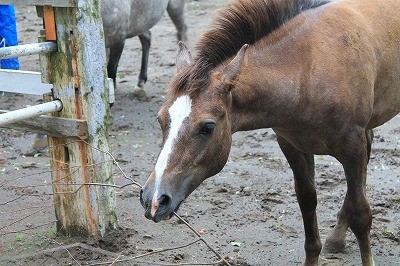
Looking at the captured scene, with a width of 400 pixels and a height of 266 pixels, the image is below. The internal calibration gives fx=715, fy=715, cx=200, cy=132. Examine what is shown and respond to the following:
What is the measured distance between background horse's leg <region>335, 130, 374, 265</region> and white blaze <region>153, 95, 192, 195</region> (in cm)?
108

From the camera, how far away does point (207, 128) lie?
3490mm

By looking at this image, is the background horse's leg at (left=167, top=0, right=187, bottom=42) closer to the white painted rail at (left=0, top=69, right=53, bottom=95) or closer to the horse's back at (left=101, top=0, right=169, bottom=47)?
the horse's back at (left=101, top=0, right=169, bottom=47)

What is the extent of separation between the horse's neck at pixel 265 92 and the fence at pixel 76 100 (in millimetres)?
1131

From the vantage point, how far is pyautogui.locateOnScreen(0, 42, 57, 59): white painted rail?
401cm

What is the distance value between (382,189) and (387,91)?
1569 millimetres

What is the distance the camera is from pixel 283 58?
3934 millimetres

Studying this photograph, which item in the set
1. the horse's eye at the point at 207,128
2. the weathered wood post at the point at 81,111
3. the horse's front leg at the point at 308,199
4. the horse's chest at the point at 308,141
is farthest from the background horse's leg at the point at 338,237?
the horse's eye at the point at 207,128

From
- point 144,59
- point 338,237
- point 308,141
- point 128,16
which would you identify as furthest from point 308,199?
point 144,59

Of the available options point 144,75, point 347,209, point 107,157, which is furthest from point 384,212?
point 144,75

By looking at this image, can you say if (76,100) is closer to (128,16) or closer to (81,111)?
(81,111)

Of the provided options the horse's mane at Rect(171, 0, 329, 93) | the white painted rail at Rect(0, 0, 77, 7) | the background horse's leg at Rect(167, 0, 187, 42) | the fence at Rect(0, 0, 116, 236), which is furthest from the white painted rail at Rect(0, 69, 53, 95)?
the background horse's leg at Rect(167, 0, 187, 42)

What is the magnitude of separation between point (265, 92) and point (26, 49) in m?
1.43

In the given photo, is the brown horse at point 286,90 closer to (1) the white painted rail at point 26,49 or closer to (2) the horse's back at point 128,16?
(1) the white painted rail at point 26,49

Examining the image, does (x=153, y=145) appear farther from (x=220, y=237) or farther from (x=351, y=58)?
(x=351, y=58)
